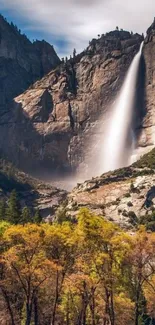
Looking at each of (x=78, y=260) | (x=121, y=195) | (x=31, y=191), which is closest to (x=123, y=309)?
(x=78, y=260)

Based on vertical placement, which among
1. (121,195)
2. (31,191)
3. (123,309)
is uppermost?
(31,191)

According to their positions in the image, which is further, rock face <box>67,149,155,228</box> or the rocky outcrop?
the rocky outcrop

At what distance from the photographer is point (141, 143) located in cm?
19162

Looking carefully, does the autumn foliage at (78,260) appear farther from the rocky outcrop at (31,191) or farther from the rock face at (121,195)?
the rocky outcrop at (31,191)

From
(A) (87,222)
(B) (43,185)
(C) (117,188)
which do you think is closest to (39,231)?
(A) (87,222)

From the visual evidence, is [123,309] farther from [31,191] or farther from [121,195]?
[31,191]

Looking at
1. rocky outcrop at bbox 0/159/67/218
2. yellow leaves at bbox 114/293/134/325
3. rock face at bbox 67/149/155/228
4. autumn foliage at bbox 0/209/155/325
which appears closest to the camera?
autumn foliage at bbox 0/209/155/325

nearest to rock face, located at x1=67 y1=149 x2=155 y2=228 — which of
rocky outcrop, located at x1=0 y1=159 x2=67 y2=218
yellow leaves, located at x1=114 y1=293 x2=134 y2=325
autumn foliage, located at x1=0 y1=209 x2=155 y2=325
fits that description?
rocky outcrop, located at x1=0 y1=159 x2=67 y2=218

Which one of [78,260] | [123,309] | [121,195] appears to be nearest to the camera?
[78,260]

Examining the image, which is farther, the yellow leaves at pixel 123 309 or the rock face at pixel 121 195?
the rock face at pixel 121 195

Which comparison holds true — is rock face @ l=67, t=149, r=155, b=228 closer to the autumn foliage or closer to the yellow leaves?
the yellow leaves

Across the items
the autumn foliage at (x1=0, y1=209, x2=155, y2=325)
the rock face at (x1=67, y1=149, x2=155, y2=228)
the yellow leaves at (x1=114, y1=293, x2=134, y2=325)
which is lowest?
the yellow leaves at (x1=114, y1=293, x2=134, y2=325)

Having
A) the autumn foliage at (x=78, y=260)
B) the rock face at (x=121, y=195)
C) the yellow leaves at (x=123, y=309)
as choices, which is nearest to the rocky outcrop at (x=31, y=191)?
the rock face at (x=121, y=195)

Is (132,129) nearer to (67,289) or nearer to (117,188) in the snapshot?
(117,188)
